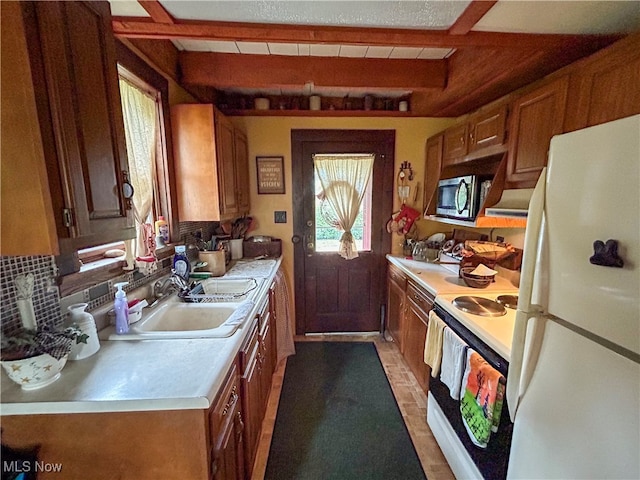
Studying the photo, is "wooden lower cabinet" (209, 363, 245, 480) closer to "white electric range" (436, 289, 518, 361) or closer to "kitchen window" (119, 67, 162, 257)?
"kitchen window" (119, 67, 162, 257)

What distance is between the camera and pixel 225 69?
6.90 ft

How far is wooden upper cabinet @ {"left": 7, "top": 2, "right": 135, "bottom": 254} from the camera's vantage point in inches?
30.4

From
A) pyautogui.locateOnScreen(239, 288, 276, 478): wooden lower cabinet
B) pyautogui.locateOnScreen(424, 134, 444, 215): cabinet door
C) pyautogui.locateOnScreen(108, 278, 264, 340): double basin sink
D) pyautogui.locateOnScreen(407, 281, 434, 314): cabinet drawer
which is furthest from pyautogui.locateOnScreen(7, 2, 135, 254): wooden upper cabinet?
pyautogui.locateOnScreen(424, 134, 444, 215): cabinet door

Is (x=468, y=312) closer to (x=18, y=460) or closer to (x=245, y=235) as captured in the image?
(x=18, y=460)

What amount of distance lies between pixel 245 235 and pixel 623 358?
278 cm

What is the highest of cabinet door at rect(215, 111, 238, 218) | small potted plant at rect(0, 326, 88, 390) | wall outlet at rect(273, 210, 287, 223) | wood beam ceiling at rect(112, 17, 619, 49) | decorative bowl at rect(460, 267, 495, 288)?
wood beam ceiling at rect(112, 17, 619, 49)

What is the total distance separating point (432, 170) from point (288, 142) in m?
1.47

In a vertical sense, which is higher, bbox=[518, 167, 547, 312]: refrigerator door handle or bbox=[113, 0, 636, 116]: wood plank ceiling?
bbox=[113, 0, 636, 116]: wood plank ceiling

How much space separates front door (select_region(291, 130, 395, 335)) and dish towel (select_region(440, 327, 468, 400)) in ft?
4.82

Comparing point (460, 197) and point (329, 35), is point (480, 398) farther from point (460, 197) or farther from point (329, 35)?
→ point (329, 35)

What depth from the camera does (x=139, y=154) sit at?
1649mm

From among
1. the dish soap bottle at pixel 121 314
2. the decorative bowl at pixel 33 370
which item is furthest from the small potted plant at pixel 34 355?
the dish soap bottle at pixel 121 314

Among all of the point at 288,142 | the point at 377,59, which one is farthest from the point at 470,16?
the point at 288,142

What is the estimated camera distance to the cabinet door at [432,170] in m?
2.67
